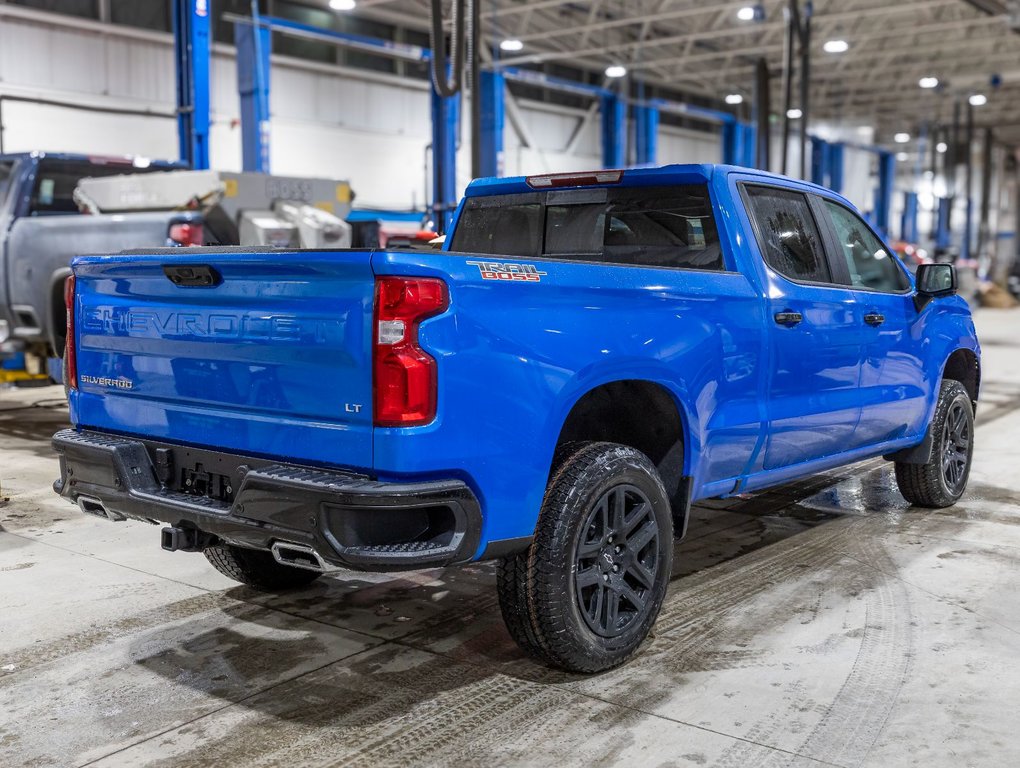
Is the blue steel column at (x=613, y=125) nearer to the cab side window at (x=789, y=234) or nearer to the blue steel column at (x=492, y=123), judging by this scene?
the blue steel column at (x=492, y=123)

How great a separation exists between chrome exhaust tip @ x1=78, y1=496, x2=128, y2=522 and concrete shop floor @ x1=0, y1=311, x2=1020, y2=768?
0.53m

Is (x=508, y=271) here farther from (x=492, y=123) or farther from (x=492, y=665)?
(x=492, y=123)

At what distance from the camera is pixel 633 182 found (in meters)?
4.48

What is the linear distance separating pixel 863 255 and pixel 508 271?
2792 mm

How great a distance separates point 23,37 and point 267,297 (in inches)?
736

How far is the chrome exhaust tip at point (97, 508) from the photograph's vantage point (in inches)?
139

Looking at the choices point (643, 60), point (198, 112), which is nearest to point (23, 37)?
point (198, 112)

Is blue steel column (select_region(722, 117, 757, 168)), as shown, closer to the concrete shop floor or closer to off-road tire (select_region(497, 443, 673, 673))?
the concrete shop floor

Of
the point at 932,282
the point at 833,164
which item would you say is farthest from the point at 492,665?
the point at 833,164

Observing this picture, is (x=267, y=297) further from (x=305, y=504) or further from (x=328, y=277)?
(x=305, y=504)

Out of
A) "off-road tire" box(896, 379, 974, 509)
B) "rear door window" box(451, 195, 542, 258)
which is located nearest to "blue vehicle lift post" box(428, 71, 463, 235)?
"off-road tire" box(896, 379, 974, 509)

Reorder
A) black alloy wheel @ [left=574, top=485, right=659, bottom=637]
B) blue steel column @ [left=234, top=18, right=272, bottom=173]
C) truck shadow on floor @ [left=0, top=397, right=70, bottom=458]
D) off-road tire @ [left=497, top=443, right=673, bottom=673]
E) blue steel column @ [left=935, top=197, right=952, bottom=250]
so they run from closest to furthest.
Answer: off-road tire @ [left=497, top=443, right=673, bottom=673]
black alloy wheel @ [left=574, top=485, right=659, bottom=637]
truck shadow on floor @ [left=0, top=397, right=70, bottom=458]
blue steel column @ [left=234, top=18, right=272, bottom=173]
blue steel column @ [left=935, top=197, right=952, bottom=250]

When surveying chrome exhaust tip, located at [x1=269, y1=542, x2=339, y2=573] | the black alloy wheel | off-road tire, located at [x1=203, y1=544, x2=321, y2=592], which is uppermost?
chrome exhaust tip, located at [x1=269, y1=542, x2=339, y2=573]

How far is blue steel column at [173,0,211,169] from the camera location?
44.4 ft
